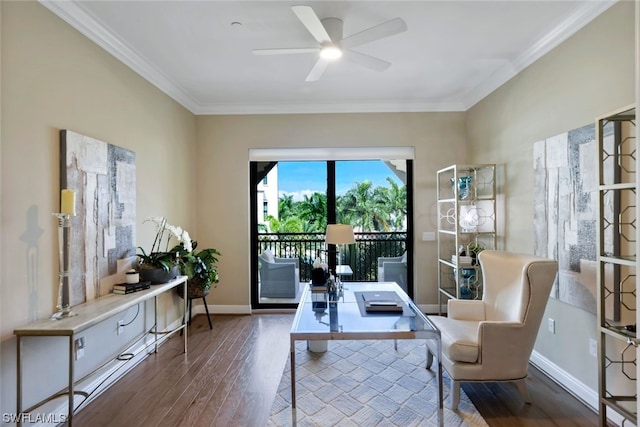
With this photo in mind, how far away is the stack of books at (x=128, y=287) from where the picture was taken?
250 cm

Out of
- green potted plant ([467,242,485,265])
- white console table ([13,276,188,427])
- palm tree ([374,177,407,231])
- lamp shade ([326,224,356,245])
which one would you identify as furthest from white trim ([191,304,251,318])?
green potted plant ([467,242,485,265])

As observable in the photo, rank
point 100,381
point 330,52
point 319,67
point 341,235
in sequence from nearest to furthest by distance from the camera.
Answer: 1. point 330,52
2. point 100,381
3. point 319,67
4. point 341,235

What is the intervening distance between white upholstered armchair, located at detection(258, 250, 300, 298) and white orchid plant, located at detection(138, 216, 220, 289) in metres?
0.92

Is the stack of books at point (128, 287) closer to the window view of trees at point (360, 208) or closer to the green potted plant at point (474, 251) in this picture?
the window view of trees at point (360, 208)

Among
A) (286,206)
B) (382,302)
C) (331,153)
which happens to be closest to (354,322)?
(382,302)

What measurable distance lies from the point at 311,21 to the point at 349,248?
120 inches

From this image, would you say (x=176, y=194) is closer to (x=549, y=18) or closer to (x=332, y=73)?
(x=332, y=73)

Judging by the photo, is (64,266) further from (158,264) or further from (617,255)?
(617,255)

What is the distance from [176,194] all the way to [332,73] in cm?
229

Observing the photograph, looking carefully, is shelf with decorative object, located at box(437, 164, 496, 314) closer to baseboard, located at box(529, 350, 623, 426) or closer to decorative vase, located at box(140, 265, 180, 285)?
baseboard, located at box(529, 350, 623, 426)

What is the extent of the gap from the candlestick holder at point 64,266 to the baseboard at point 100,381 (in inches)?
19.1

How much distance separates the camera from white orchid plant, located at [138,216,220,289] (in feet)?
9.46

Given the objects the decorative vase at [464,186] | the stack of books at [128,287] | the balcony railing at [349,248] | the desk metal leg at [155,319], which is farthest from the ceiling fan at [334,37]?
the desk metal leg at [155,319]

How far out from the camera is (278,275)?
178 inches
